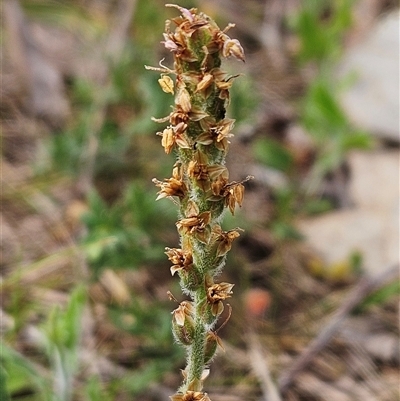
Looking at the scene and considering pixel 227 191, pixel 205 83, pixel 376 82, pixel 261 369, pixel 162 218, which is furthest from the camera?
pixel 376 82

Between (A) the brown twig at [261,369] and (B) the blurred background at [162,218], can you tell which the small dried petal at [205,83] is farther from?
(A) the brown twig at [261,369]

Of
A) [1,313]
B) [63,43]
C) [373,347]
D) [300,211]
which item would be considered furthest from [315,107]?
[63,43]

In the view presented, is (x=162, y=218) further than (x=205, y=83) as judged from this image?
Yes

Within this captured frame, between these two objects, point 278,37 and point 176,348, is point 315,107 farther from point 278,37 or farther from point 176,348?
point 278,37

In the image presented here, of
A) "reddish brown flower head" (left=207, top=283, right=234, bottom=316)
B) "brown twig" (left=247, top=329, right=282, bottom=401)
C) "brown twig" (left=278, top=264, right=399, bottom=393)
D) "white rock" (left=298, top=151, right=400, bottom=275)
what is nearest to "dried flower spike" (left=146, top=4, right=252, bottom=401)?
"reddish brown flower head" (left=207, top=283, right=234, bottom=316)

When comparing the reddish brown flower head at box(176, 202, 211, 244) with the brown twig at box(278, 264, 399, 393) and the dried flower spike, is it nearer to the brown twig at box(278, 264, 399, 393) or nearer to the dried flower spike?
the dried flower spike

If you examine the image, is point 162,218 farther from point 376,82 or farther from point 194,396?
point 376,82

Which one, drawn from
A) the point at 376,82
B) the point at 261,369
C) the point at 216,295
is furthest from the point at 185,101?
the point at 376,82

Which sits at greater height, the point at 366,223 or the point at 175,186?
the point at 175,186
